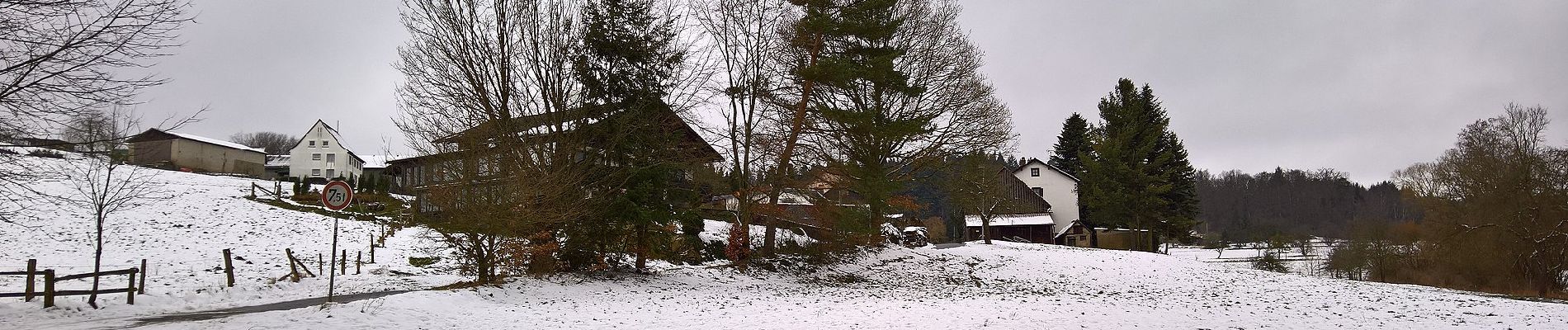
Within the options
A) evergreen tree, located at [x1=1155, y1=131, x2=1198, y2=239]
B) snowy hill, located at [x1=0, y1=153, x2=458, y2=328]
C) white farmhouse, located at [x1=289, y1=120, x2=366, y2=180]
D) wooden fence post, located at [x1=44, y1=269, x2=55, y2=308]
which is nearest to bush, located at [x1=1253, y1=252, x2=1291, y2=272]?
evergreen tree, located at [x1=1155, y1=131, x2=1198, y2=239]

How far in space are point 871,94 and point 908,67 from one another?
5.29 feet

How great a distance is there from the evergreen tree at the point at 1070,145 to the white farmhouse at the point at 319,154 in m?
63.7

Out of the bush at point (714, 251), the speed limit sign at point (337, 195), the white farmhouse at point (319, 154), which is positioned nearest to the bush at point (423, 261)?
the bush at point (714, 251)

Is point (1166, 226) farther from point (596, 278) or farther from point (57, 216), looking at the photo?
point (57, 216)

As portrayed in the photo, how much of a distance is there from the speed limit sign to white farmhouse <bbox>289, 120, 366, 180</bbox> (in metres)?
69.5

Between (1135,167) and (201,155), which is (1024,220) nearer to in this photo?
(1135,167)

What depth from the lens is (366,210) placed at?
3734cm

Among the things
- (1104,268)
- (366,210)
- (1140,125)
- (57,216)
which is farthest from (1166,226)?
(57,216)

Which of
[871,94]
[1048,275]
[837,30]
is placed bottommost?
[1048,275]

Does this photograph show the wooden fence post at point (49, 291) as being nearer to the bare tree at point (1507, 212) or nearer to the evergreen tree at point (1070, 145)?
the bare tree at point (1507, 212)

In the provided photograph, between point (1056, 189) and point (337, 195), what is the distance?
5374 cm

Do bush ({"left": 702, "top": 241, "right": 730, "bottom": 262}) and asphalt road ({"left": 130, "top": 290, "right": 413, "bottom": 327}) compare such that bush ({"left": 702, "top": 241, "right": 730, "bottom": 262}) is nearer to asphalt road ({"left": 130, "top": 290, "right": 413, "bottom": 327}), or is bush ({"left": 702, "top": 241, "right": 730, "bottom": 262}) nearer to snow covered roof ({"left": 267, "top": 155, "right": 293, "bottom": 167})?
asphalt road ({"left": 130, "top": 290, "right": 413, "bottom": 327})

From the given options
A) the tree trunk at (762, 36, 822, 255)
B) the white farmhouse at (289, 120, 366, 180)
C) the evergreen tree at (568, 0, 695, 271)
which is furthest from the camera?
the white farmhouse at (289, 120, 366, 180)

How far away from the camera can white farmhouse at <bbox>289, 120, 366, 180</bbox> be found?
7481cm
